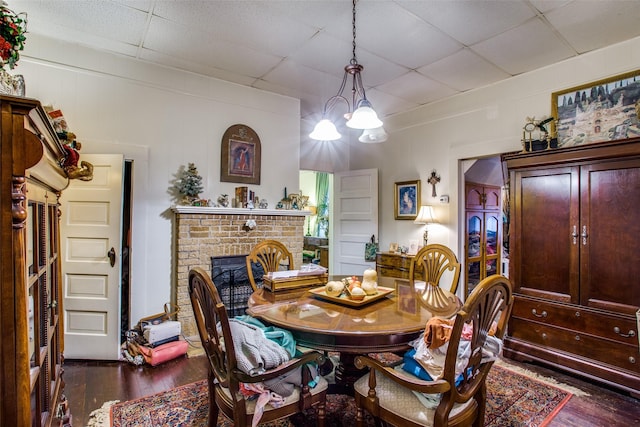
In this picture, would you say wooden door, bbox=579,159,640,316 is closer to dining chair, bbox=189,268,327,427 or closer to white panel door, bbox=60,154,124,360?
dining chair, bbox=189,268,327,427

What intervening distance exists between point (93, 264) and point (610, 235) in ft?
14.0

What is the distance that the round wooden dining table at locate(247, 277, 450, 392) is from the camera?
4.96 ft

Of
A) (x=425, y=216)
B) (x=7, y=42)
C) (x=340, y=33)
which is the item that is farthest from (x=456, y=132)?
(x=7, y=42)

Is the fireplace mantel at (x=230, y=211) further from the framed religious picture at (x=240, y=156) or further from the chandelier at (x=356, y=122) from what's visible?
the chandelier at (x=356, y=122)

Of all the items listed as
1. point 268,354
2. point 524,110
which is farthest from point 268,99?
point 268,354

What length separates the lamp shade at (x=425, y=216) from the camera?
13.6ft

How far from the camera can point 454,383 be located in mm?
1312

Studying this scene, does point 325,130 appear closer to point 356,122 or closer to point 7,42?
point 356,122

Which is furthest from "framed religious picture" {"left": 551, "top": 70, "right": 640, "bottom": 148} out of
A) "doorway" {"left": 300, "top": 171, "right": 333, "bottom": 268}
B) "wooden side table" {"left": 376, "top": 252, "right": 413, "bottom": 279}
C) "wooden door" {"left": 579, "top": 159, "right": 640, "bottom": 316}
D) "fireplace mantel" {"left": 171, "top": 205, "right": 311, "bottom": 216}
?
"doorway" {"left": 300, "top": 171, "right": 333, "bottom": 268}

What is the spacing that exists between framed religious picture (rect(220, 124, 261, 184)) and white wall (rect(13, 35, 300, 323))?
0.25 feet

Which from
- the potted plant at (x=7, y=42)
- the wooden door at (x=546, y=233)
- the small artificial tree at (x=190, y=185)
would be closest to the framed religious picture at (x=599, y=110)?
the wooden door at (x=546, y=233)

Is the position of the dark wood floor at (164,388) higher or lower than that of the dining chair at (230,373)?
lower

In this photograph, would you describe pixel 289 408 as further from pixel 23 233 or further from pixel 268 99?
pixel 268 99

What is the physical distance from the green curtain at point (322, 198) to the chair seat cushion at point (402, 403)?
6.24m
